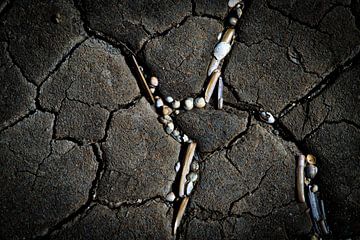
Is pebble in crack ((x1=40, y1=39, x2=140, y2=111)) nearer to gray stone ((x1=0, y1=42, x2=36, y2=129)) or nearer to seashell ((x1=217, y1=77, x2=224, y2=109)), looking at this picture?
gray stone ((x1=0, y1=42, x2=36, y2=129))

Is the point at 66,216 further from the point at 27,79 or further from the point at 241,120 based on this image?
the point at 241,120

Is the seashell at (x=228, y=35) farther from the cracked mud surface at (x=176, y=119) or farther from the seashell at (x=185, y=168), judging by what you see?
the seashell at (x=185, y=168)

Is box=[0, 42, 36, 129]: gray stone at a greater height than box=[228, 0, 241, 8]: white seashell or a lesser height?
lesser

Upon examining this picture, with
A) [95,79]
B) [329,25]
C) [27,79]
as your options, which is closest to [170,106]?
[95,79]

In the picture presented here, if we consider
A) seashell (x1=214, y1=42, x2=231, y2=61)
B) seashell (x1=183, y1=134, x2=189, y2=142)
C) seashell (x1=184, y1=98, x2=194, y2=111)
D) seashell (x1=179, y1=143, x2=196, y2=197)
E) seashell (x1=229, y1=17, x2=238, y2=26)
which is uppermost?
seashell (x1=229, y1=17, x2=238, y2=26)

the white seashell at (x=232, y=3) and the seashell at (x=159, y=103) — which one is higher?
the white seashell at (x=232, y=3)

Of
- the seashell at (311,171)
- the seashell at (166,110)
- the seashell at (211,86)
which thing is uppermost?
the seashell at (211,86)

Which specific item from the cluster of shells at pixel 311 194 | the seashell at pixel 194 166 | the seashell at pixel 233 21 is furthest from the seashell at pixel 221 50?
the cluster of shells at pixel 311 194


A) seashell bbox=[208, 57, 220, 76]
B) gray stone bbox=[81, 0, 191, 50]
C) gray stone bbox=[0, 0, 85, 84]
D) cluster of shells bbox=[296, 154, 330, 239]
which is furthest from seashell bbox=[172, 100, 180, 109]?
cluster of shells bbox=[296, 154, 330, 239]

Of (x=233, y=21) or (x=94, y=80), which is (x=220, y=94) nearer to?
(x=233, y=21)
